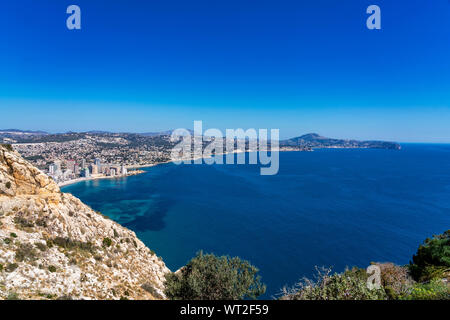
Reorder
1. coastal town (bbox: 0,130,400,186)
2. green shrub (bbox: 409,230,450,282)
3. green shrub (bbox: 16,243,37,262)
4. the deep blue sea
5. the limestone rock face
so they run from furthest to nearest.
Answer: coastal town (bbox: 0,130,400,186)
the deep blue sea
green shrub (bbox: 409,230,450,282)
green shrub (bbox: 16,243,37,262)
the limestone rock face

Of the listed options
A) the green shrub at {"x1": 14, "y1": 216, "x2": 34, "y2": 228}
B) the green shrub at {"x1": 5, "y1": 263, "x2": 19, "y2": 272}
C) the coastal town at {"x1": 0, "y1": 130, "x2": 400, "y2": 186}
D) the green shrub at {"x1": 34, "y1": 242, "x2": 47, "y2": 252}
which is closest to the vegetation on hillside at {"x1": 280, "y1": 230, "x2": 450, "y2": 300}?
the green shrub at {"x1": 5, "y1": 263, "x2": 19, "y2": 272}

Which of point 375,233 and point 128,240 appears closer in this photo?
point 128,240

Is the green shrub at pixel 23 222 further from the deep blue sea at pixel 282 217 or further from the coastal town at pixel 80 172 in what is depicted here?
the coastal town at pixel 80 172

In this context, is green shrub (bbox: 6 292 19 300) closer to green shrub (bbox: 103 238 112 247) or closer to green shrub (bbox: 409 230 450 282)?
green shrub (bbox: 103 238 112 247)

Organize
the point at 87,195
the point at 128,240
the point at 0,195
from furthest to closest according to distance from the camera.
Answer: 1. the point at 87,195
2. the point at 128,240
3. the point at 0,195

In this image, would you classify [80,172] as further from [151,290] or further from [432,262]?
[432,262]
